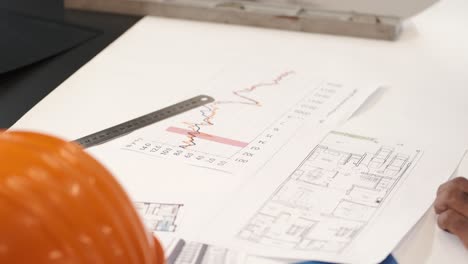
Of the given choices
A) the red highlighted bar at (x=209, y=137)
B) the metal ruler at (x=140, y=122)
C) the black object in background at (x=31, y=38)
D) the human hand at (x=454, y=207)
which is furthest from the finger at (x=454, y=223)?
the black object in background at (x=31, y=38)

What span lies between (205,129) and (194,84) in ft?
0.47

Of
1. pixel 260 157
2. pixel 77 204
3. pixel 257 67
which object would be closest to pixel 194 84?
pixel 257 67

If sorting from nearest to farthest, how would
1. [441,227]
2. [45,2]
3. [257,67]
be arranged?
[441,227]
[257,67]
[45,2]

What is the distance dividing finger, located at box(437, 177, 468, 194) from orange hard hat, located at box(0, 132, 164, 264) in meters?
0.35

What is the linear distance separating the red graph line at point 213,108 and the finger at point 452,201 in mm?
300

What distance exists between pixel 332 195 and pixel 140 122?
0.29m

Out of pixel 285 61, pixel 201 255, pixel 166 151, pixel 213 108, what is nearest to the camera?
pixel 201 255

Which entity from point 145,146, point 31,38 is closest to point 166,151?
point 145,146

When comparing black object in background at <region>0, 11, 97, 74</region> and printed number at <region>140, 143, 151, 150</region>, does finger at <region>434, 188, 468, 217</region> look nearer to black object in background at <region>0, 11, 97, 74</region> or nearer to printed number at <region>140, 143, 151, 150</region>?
printed number at <region>140, 143, 151, 150</region>

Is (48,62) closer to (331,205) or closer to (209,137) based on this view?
(209,137)

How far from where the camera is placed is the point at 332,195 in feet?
2.55

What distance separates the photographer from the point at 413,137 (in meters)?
0.91

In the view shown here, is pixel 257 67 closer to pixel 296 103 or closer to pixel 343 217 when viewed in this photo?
pixel 296 103

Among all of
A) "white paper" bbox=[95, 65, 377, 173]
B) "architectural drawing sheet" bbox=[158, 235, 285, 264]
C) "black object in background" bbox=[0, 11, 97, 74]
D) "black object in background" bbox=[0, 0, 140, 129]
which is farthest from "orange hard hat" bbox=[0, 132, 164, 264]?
"black object in background" bbox=[0, 11, 97, 74]
